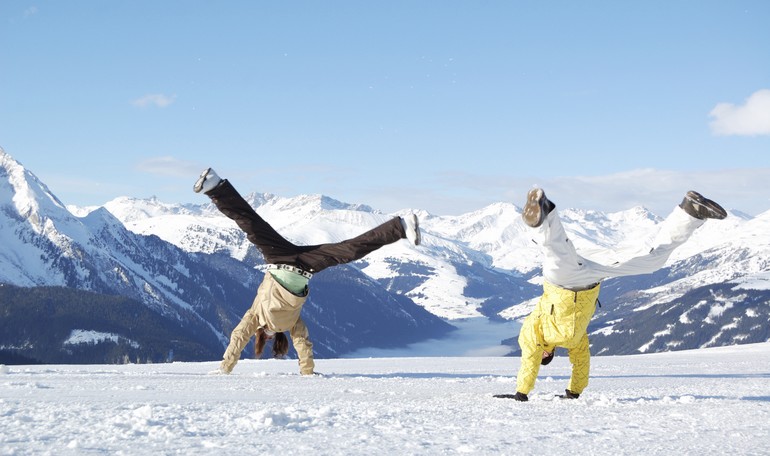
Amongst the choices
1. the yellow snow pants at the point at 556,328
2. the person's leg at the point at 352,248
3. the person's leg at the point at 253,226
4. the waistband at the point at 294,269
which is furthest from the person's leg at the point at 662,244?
the person's leg at the point at 253,226

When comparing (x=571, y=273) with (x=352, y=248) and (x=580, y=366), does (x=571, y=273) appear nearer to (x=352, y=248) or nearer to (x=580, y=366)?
(x=580, y=366)

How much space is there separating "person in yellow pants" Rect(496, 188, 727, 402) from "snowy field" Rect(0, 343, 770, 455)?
451 mm

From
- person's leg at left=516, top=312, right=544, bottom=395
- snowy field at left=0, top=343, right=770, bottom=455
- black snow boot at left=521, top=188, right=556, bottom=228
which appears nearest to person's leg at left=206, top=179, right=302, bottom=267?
snowy field at left=0, top=343, right=770, bottom=455

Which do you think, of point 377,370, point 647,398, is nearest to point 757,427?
point 647,398

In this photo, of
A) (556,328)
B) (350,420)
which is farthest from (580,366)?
(350,420)

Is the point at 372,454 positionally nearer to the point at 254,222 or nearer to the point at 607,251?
the point at 607,251

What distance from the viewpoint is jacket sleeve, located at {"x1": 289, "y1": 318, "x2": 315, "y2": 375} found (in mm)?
11359

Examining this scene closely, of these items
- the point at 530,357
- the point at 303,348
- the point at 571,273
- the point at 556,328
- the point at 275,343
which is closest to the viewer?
the point at 571,273

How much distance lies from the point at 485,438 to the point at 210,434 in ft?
5.55

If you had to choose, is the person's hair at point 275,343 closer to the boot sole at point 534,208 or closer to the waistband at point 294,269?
the waistband at point 294,269

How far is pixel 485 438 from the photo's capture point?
4602 mm

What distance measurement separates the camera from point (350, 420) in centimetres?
510

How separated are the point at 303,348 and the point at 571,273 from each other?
552 cm

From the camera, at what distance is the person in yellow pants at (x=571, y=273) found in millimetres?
6516
